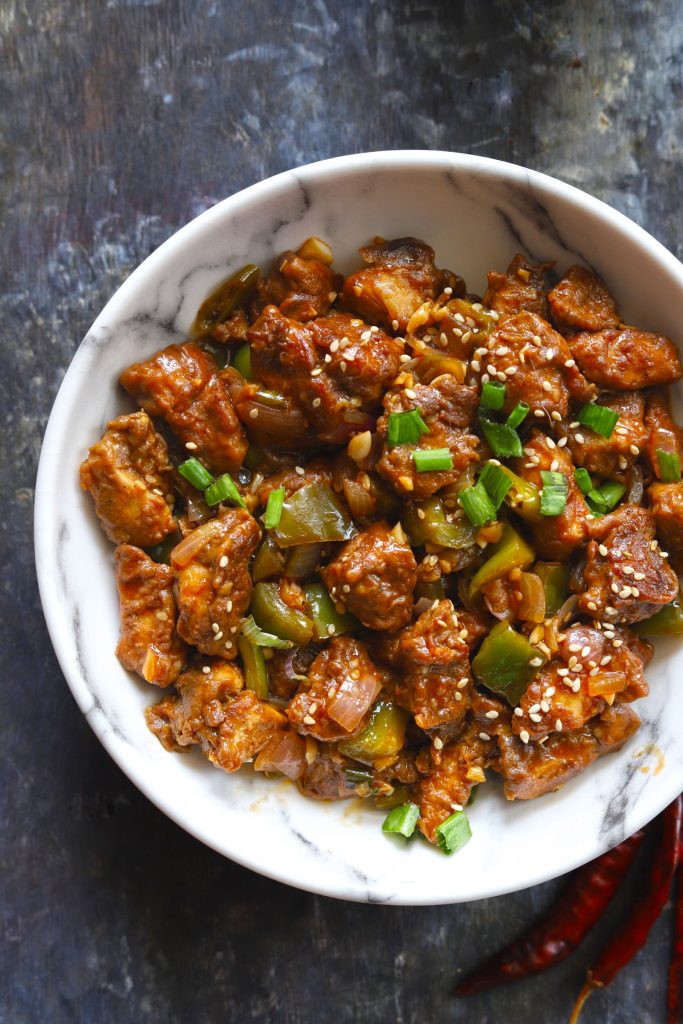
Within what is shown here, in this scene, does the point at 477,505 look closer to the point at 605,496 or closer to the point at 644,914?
the point at 605,496

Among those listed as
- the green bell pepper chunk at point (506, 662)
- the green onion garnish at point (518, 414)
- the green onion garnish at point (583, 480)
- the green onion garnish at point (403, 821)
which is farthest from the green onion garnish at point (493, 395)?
the green onion garnish at point (403, 821)

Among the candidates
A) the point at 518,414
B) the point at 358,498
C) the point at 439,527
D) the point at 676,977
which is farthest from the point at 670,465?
the point at 676,977

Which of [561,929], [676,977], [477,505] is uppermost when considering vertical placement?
[477,505]

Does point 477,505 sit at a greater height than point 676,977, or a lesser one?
greater

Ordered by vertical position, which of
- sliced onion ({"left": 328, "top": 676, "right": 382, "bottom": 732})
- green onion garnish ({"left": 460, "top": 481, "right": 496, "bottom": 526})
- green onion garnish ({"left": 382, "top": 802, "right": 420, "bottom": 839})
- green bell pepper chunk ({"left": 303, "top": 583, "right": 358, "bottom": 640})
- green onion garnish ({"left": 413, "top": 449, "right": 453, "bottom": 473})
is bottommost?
green onion garnish ({"left": 382, "top": 802, "right": 420, "bottom": 839})

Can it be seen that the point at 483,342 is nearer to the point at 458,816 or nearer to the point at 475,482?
the point at 475,482

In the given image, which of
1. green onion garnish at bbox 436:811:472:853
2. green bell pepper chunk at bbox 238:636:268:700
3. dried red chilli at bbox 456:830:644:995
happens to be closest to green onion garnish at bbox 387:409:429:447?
green bell pepper chunk at bbox 238:636:268:700

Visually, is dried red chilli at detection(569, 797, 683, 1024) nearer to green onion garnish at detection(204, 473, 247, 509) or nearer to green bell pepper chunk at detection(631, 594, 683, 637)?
green bell pepper chunk at detection(631, 594, 683, 637)
